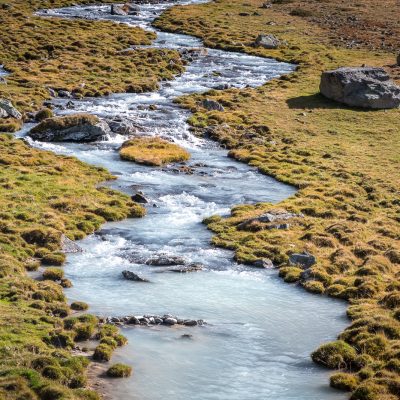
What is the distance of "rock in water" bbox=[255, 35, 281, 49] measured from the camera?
132875 millimetres

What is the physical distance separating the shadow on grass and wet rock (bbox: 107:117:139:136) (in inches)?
929

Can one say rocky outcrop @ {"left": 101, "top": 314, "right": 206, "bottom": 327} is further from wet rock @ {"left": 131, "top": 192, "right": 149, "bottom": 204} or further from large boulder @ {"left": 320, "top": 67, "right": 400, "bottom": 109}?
large boulder @ {"left": 320, "top": 67, "right": 400, "bottom": 109}

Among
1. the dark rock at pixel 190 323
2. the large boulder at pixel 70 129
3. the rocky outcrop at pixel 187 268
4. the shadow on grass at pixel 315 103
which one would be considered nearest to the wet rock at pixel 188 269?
the rocky outcrop at pixel 187 268

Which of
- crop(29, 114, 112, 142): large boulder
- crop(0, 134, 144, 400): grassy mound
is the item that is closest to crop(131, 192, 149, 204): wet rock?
crop(0, 134, 144, 400): grassy mound

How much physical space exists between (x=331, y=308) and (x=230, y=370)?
11211 millimetres

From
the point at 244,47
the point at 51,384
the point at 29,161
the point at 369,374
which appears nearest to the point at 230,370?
the point at 369,374

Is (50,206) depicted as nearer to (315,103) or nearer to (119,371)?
(119,371)

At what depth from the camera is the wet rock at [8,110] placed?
3234 inches

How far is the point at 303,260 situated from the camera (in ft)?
174

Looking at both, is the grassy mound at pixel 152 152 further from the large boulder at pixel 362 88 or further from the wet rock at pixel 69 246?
the large boulder at pixel 362 88

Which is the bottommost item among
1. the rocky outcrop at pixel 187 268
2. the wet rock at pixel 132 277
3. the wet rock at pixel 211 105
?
the rocky outcrop at pixel 187 268

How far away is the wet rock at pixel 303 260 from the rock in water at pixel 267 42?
84.3 metres

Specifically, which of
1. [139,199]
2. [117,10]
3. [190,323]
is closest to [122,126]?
[139,199]

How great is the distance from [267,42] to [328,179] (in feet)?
209
